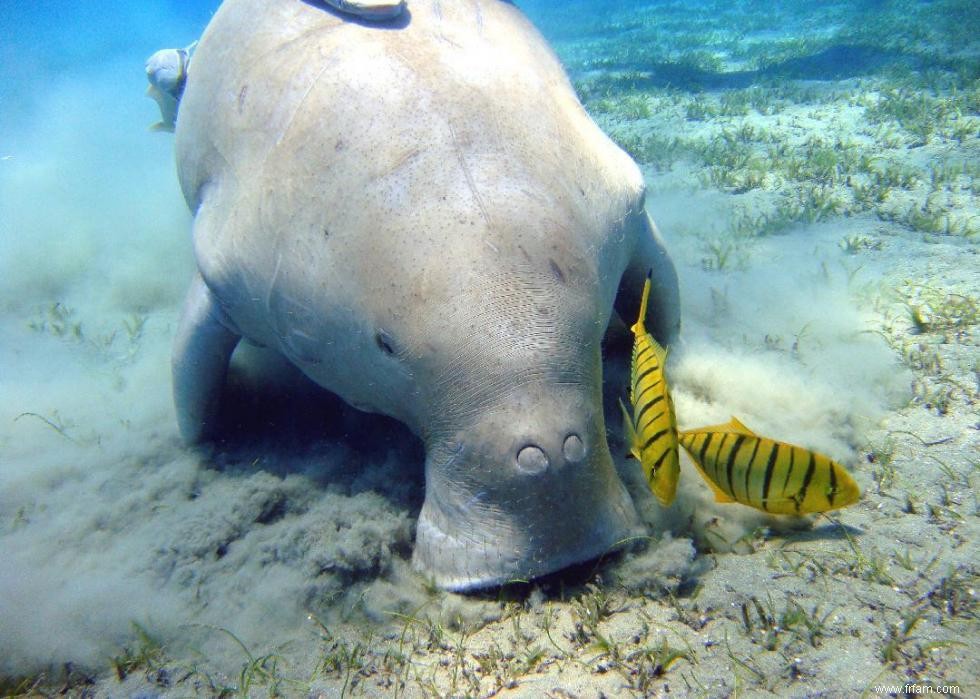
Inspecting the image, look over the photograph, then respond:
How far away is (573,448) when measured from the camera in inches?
78.3

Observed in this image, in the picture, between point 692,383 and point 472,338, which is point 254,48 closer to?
point 472,338

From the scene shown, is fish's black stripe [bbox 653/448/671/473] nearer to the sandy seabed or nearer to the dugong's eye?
the sandy seabed

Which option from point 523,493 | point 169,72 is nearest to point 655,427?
point 523,493

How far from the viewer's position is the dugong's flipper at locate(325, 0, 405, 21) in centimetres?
278

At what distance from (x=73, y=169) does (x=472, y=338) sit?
13677mm

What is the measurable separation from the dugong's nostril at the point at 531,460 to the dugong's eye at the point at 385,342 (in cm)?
60

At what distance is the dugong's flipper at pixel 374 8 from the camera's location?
9.11 feet

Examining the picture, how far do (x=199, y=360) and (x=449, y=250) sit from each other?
2.23m

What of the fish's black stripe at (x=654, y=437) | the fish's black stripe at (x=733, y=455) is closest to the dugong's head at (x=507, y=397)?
the fish's black stripe at (x=654, y=437)

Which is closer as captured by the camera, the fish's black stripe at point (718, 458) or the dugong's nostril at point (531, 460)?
the dugong's nostril at point (531, 460)

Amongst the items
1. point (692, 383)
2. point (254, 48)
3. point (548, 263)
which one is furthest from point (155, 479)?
point (692, 383)

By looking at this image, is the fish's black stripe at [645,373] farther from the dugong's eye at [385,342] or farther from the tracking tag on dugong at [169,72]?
the tracking tag on dugong at [169,72]

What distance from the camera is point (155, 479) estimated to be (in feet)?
11.7

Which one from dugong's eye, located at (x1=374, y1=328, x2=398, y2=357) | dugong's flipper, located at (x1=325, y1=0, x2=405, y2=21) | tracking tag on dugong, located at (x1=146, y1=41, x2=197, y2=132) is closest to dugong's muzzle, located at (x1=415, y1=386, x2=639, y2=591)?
dugong's eye, located at (x1=374, y1=328, x2=398, y2=357)
